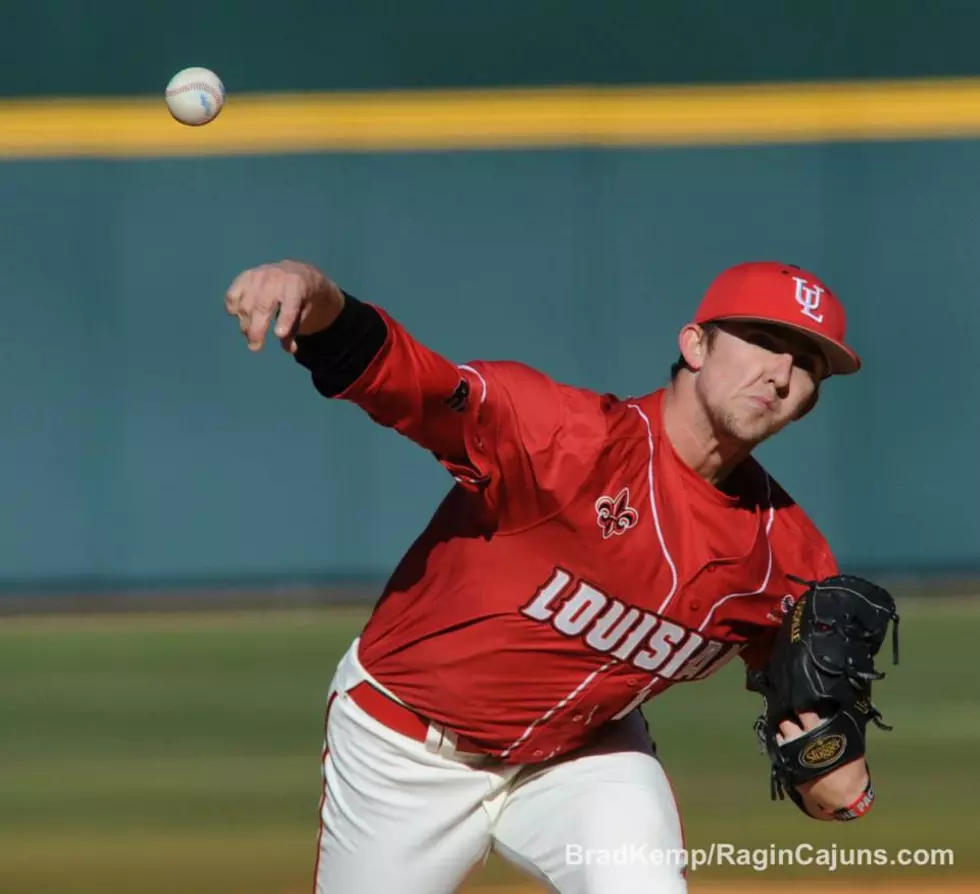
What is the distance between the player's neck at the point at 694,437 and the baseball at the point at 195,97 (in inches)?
72.1

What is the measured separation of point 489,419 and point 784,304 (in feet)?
2.08

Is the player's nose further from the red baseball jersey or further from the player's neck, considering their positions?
the red baseball jersey

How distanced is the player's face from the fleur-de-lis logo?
25 cm

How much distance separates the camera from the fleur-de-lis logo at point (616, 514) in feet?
10.5

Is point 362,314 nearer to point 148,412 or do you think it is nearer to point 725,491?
point 725,491

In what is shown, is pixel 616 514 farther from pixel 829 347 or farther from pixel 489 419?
pixel 829 347

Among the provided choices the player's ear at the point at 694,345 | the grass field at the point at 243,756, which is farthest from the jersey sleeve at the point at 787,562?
the grass field at the point at 243,756

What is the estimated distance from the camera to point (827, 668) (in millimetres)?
3350

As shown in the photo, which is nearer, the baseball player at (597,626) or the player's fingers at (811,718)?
the baseball player at (597,626)

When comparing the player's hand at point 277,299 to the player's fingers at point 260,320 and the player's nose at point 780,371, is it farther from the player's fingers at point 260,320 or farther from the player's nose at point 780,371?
the player's nose at point 780,371

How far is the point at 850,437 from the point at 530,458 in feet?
21.0

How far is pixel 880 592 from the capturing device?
3.46m

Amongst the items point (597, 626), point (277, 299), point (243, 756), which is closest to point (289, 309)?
point (277, 299)

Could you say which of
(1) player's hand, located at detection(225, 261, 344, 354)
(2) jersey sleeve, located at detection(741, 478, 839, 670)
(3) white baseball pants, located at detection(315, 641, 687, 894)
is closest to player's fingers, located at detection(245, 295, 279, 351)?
(1) player's hand, located at detection(225, 261, 344, 354)
